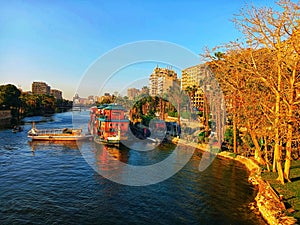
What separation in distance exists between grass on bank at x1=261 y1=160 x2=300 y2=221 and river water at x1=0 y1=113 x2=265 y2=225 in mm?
1789

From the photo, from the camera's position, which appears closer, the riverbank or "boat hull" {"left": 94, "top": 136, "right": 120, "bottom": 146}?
the riverbank

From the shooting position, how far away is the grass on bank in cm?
1482

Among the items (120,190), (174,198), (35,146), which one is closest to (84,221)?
(120,190)

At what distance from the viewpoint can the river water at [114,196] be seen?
595 inches

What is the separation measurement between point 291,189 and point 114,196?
12502 millimetres

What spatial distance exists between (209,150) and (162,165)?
1023 centimetres

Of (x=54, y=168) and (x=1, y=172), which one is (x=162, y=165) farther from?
(x=1, y=172)

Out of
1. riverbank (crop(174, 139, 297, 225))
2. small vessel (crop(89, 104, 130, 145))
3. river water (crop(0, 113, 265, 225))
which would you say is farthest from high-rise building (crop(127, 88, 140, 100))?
riverbank (crop(174, 139, 297, 225))

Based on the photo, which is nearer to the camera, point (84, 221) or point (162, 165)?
point (84, 221)

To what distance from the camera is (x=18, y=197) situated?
18.0 metres

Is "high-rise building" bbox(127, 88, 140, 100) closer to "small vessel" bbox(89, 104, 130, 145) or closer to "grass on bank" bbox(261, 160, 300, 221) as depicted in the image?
"small vessel" bbox(89, 104, 130, 145)

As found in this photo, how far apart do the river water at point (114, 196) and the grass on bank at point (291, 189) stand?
1.79 meters

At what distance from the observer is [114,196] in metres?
18.6

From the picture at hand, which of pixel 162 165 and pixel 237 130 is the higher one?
pixel 237 130
